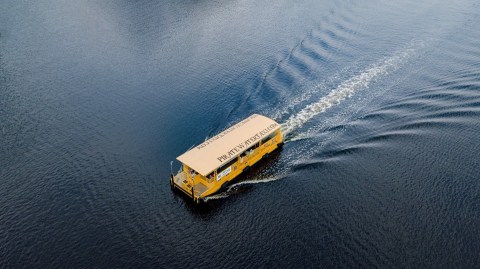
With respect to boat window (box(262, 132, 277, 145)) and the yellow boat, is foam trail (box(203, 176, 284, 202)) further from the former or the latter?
boat window (box(262, 132, 277, 145))

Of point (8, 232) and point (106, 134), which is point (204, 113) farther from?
point (8, 232)

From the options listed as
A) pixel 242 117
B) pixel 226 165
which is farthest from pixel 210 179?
pixel 242 117

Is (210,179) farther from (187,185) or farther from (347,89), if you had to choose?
(347,89)

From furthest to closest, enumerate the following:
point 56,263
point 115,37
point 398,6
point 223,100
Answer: point 398,6, point 115,37, point 223,100, point 56,263

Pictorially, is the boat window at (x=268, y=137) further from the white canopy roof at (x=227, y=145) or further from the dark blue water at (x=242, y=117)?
the dark blue water at (x=242, y=117)

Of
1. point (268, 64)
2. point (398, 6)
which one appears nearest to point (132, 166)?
point (268, 64)

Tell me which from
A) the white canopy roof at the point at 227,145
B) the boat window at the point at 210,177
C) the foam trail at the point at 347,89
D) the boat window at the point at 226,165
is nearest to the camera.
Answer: the boat window at the point at 210,177

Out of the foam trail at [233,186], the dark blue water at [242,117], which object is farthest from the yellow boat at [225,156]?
the dark blue water at [242,117]
